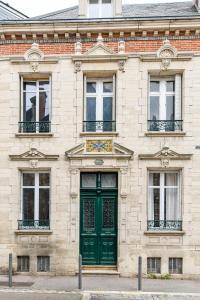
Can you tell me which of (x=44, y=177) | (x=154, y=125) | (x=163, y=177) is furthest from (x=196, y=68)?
(x=44, y=177)

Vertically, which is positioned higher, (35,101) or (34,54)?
(34,54)

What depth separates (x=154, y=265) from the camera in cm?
1394

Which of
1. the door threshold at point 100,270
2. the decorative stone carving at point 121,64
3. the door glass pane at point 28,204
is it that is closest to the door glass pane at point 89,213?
the door threshold at point 100,270

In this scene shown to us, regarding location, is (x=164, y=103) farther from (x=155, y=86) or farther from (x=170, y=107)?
(x=155, y=86)

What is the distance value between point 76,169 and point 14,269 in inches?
142

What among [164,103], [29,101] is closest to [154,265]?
[164,103]

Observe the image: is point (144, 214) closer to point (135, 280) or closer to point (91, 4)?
point (135, 280)

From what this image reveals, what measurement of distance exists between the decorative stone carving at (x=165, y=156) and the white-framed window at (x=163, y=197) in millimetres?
576

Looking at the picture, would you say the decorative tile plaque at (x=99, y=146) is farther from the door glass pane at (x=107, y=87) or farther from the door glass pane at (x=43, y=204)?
the door glass pane at (x=43, y=204)

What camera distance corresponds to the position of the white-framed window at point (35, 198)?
1453 centimetres

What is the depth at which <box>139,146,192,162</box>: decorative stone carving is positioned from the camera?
14.0 meters

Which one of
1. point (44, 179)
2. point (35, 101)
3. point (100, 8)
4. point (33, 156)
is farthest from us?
point (100, 8)

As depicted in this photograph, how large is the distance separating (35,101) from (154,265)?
634 cm

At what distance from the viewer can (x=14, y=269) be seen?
46.3 ft
